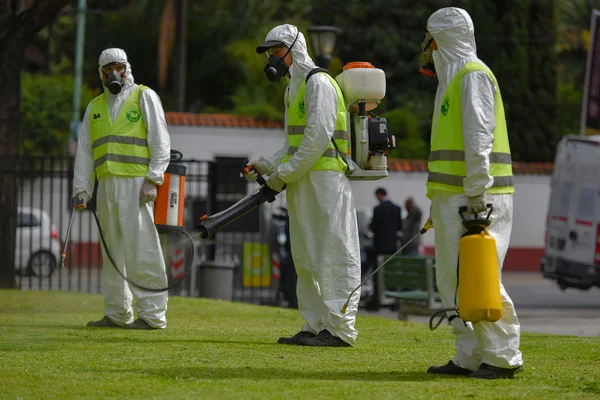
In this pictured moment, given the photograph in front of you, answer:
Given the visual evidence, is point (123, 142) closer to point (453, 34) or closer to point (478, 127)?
point (453, 34)

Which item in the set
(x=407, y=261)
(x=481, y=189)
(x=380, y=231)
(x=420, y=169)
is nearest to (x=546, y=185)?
(x=420, y=169)

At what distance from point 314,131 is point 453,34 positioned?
172 cm

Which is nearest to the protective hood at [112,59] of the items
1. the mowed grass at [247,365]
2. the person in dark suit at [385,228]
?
the mowed grass at [247,365]

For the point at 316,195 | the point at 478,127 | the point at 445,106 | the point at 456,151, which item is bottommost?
the point at 316,195

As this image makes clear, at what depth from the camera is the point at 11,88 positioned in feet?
58.3

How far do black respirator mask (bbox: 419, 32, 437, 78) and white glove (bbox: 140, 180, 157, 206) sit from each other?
123 inches

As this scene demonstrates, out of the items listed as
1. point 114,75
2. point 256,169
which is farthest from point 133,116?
point 256,169

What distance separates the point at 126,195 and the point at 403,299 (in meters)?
6.67

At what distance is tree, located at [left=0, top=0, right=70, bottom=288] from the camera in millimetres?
17281

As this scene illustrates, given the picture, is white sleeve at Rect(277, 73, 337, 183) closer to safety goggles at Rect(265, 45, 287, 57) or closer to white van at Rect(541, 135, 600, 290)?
safety goggles at Rect(265, 45, 287, 57)

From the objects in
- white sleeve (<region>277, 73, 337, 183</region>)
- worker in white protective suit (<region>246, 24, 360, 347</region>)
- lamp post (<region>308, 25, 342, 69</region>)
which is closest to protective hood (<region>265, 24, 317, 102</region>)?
worker in white protective suit (<region>246, 24, 360, 347</region>)

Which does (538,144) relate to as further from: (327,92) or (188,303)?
(327,92)

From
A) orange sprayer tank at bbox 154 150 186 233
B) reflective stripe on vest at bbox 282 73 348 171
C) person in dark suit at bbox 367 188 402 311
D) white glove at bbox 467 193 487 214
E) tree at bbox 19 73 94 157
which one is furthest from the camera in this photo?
tree at bbox 19 73 94 157

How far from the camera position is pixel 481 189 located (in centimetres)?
668
